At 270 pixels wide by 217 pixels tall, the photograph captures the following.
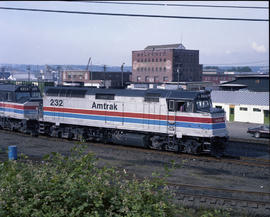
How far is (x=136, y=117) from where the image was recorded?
896 inches

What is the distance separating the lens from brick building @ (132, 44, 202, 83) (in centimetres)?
8444

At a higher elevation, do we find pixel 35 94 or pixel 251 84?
pixel 251 84

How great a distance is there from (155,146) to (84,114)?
245 inches

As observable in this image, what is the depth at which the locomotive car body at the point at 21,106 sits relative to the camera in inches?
1091

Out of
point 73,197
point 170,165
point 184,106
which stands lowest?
point 170,165

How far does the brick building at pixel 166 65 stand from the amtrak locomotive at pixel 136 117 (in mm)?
59042

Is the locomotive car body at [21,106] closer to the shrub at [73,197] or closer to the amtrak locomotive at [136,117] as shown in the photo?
the amtrak locomotive at [136,117]

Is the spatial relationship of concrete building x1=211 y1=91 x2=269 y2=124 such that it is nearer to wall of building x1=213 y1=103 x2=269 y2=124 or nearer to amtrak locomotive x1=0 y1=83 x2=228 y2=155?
wall of building x1=213 y1=103 x2=269 y2=124

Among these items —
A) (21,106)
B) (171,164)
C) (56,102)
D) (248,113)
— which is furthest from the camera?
(248,113)

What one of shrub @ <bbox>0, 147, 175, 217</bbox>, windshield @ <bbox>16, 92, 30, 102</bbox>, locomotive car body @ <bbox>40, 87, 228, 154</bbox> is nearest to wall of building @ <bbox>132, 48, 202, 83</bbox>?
windshield @ <bbox>16, 92, 30, 102</bbox>

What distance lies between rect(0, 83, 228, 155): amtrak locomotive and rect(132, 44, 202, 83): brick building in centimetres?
5904

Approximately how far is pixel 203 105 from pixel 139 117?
440cm

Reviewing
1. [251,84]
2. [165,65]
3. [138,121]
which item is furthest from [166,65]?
[138,121]

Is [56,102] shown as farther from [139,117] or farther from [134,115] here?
[139,117]
